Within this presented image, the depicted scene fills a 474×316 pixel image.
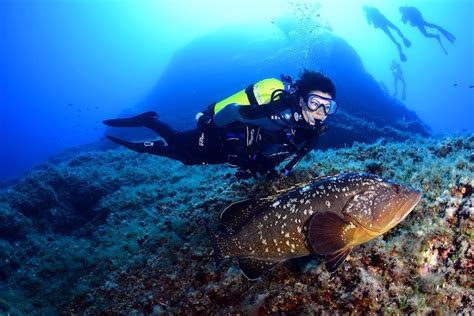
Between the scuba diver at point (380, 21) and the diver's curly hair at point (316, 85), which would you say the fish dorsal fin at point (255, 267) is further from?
the scuba diver at point (380, 21)

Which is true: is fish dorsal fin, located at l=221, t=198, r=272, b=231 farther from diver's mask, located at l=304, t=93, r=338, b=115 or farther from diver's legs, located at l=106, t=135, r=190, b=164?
diver's legs, located at l=106, t=135, r=190, b=164

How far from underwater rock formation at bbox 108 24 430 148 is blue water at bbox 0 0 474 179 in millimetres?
85692

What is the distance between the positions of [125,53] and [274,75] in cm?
14470

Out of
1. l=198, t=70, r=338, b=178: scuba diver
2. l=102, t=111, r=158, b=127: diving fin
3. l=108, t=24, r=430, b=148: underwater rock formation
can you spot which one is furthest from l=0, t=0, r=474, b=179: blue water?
l=198, t=70, r=338, b=178: scuba diver

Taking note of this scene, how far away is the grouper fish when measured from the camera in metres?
2.48

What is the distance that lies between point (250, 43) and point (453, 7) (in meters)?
161

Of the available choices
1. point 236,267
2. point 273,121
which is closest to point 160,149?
point 273,121

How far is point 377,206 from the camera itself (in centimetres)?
249

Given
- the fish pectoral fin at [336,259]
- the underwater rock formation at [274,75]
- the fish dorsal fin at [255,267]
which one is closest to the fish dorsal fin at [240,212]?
the fish dorsal fin at [255,267]

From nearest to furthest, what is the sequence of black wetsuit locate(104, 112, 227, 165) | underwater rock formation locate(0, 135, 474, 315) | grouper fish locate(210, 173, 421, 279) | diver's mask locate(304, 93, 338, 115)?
grouper fish locate(210, 173, 421, 279)
underwater rock formation locate(0, 135, 474, 315)
diver's mask locate(304, 93, 338, 115)
black wetsuit locate(104, 112, 227, 165)

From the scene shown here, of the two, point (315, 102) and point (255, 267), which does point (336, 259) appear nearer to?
point (255, 267)

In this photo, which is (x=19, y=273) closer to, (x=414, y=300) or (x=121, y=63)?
(x=414, y=300)

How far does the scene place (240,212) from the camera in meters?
3.16

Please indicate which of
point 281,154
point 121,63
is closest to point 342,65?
point 281,154
